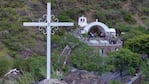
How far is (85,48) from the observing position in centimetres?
1869

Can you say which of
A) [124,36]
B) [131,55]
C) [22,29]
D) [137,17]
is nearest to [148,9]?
[137,17]

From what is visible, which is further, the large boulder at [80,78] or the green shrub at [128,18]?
the green shrub at [128,18]

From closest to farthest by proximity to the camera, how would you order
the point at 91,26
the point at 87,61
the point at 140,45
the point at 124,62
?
the point at 87,61 → the point at 124,62 → the point at 140,45 → the point at 91,26

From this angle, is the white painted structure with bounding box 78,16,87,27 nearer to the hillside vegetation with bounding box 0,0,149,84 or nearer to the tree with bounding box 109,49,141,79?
the hillside vegetation with bounding box 0,0,149,84

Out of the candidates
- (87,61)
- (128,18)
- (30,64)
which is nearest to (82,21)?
(128,18)

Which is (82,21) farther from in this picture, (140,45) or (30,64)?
(30,64)

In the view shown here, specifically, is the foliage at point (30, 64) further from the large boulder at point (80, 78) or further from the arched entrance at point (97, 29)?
the arched entrance at point (97, 29)

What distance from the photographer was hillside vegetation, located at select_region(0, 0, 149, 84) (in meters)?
17.2

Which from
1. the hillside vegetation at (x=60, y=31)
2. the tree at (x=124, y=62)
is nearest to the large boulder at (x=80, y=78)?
the hillside vegetation at (x=60, y=31)

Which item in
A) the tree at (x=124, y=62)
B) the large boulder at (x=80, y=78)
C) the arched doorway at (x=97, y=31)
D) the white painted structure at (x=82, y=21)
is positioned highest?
the white painted structure at (x=82, y=21)

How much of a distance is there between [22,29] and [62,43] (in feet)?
15.0

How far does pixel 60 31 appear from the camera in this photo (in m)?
27.3

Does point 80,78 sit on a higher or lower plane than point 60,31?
higher

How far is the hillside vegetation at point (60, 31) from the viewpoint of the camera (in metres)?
17.2
